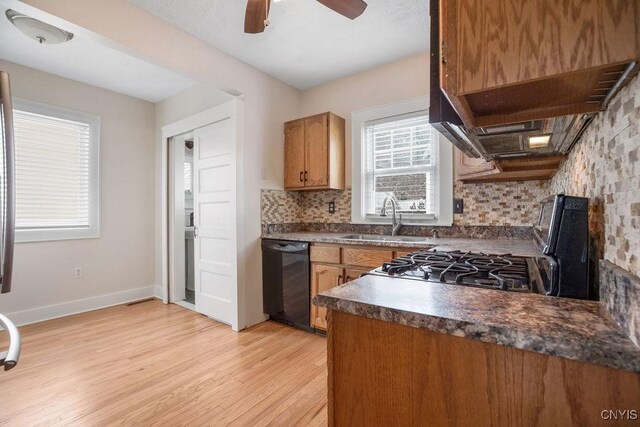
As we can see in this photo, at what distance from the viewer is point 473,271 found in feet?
3.77

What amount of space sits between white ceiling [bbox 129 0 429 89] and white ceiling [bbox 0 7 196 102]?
888 mm

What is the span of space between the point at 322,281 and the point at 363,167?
4.22 ft

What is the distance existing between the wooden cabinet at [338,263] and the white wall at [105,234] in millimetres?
2663

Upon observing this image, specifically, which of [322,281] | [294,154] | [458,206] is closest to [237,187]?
[294,154]

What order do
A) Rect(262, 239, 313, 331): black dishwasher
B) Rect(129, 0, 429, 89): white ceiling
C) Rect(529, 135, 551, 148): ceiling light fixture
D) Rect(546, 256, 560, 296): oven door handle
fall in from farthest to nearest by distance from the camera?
Rect(262, 239, 313, 331): black dishwasher < Rect(129, 0, 429, 89): white ceiling < Rect(529, 135, 551, 148): ceiling light fixture < Rect(546, 256, 560, 296): oven door handle

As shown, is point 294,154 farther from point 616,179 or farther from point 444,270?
point 616,179

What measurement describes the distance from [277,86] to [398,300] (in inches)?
123

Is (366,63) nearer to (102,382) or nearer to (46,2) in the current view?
(46,2)

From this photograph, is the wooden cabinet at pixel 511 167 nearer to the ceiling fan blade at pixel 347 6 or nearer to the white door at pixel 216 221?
the ceiling fan blade at pixel 347 6

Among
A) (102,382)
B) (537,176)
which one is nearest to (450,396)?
(537,176)

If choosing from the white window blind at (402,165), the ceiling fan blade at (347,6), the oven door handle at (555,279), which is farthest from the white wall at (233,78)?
the oven door handle at (555,279)

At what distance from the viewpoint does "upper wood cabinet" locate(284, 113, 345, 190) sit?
10.1 ft

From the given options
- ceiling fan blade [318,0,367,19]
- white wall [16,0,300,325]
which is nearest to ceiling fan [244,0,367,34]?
ceiling fan blade [318,0,367,19]

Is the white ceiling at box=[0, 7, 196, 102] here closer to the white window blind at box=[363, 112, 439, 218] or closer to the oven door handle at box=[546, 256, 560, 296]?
the white window blind at box=[363, 112, 439, 218]
